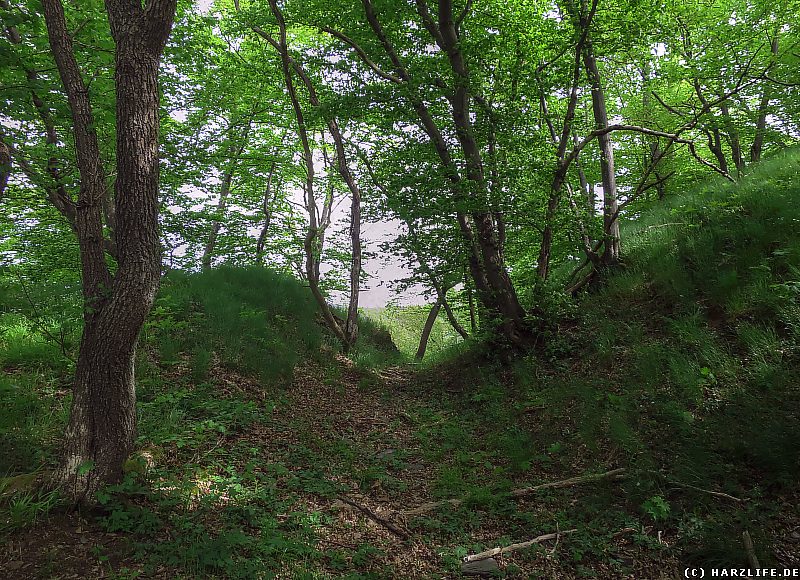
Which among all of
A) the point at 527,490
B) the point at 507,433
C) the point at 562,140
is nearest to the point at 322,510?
the point at 527,490

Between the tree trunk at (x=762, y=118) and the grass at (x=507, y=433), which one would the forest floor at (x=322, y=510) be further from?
the tree trunk at (x=762, y=118)

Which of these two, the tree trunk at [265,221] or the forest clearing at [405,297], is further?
the tree trunk at [265,221]

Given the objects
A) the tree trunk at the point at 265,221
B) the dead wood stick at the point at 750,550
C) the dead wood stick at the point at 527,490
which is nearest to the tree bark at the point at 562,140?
the dead wood stick at the point at 527,490

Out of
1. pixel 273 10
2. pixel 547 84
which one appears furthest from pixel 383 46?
pixel 547 84

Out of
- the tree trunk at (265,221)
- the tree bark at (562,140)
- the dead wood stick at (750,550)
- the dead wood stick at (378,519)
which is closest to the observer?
the dead wood stick at (750,550)

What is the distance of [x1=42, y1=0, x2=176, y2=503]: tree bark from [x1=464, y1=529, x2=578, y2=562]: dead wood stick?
3.15m

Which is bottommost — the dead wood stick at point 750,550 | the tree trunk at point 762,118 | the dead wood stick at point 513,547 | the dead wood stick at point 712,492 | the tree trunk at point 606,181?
the dead wood stick at point 513,547

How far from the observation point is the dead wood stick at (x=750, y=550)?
256cm

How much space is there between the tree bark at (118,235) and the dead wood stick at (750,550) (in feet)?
15.6

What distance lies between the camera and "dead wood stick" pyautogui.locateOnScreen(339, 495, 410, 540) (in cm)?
388

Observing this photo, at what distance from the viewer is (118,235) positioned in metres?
3.62

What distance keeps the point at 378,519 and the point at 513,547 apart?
1296 millimetres

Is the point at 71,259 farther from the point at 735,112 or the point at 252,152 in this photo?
the point at 735,112

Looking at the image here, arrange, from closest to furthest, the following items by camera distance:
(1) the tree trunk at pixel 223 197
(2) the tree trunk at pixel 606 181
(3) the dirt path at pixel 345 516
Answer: (3) the dirt path at pixel 345 516, (2) the tree trunk at pixel 606 181, (1) the tree trunk at pixel 223 197
